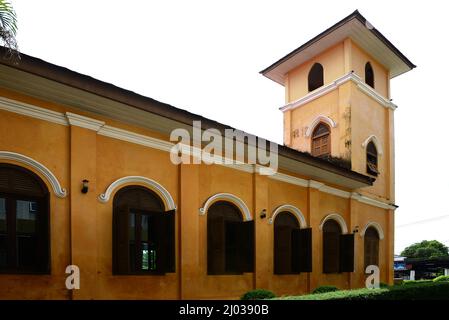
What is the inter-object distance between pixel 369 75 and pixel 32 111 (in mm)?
15046

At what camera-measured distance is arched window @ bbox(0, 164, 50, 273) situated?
7.32 m

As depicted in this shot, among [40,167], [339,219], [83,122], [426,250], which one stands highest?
[83,122]

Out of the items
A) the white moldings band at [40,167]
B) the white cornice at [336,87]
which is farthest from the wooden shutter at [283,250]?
the white cornice at [336,87]

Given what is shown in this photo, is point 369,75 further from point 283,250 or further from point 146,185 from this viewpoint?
point 146,185

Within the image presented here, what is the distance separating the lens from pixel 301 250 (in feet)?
41.2

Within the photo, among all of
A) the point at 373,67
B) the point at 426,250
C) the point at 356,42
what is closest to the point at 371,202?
the point at 373,67

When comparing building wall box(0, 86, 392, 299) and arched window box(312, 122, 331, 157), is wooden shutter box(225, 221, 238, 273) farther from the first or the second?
arched window box(312, 122, 331, 157)

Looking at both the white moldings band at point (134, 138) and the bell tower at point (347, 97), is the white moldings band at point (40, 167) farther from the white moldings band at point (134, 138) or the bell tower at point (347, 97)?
the bell tower at point (347, 97)

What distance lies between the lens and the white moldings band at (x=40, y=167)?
7409 mm

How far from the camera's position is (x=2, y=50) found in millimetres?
6723

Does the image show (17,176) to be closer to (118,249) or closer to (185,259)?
(118,249)

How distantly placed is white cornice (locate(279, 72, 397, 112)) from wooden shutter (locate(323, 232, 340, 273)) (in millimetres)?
6393

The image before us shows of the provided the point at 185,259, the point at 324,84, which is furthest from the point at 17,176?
the point at 324,84

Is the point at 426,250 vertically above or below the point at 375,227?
below
